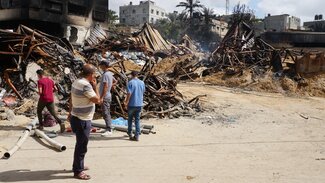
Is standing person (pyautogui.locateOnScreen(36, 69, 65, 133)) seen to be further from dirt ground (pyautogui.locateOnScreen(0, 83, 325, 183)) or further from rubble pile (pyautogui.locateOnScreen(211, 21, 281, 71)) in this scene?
rubble pile (pyautogui.locateOnScreen(211, 21, 281, 71))

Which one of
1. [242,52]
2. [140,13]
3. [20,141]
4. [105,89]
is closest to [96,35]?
[242,52]

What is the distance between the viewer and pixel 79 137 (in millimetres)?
5469

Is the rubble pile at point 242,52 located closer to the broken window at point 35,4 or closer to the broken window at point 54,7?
the broken window at point 54,7

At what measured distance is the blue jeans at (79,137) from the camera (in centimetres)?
543

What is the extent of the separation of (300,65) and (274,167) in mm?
14359

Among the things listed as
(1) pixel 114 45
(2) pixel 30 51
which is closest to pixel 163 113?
(2) pixel 30 51

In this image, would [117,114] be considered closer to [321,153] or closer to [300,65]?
[321,153]

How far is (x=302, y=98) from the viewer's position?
1686 cm

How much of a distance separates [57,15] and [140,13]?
77.6 meters

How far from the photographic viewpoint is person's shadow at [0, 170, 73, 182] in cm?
548

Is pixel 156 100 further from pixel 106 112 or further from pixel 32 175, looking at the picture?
pixel 32 175

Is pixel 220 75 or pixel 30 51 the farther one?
pixel 220 75

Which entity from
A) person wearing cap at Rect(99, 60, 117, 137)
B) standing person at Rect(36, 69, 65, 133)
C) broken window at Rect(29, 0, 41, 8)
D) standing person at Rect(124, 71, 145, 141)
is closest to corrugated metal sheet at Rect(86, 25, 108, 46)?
broken window at Rect(29, 0, 41, 8)

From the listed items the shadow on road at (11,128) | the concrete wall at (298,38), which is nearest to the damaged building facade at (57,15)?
the concrete wall at (298,38)
